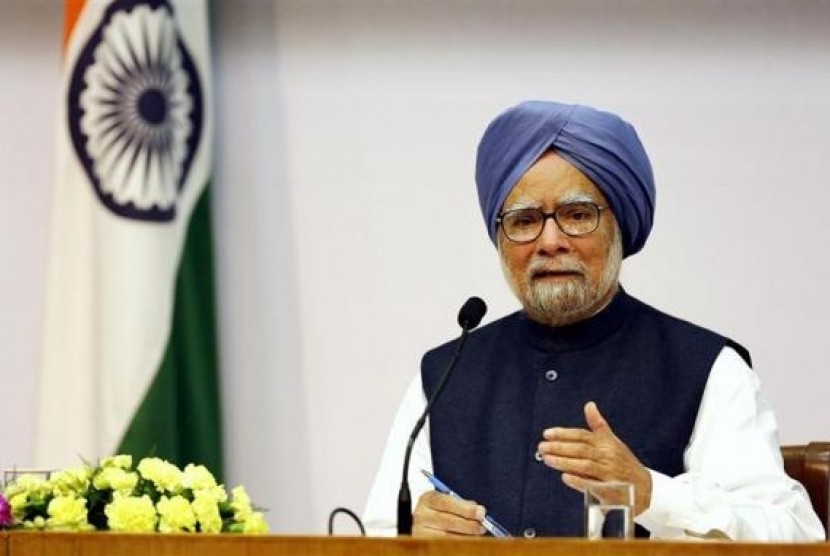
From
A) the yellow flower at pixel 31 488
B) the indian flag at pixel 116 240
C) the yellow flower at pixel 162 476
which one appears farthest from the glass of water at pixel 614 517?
the indian flag at pixel 116 240

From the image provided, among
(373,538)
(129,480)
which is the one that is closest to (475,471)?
(129,480)

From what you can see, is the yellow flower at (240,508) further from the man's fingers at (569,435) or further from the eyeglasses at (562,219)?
the eyeglasses at (562,219)

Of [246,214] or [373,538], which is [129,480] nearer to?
[373,538]

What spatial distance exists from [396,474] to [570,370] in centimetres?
44

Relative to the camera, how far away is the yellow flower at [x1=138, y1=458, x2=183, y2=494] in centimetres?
314

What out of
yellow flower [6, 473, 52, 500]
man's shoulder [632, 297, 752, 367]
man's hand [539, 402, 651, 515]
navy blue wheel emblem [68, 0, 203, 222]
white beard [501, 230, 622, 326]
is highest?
navy blue wheel emblem [68, 0, 203, 222]

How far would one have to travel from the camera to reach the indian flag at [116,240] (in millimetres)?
5188

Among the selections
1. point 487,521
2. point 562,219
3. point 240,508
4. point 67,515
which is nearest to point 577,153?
point 562,219

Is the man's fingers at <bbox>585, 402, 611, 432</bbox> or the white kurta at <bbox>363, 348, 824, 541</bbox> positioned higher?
the man's fingers at <bbox>585, 402, 611, 432</bbox>

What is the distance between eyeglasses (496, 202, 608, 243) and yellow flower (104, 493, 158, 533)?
1.20 metres

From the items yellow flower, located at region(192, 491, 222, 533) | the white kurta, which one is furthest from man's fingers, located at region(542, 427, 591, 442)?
yellow flower, located at region(192, 491, 222, 533)

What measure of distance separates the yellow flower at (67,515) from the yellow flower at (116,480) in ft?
0.23

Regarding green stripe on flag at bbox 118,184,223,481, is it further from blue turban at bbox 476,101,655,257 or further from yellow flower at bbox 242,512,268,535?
yellow flower at bbox 242,512,268,535

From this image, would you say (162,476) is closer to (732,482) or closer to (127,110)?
(732,482)
